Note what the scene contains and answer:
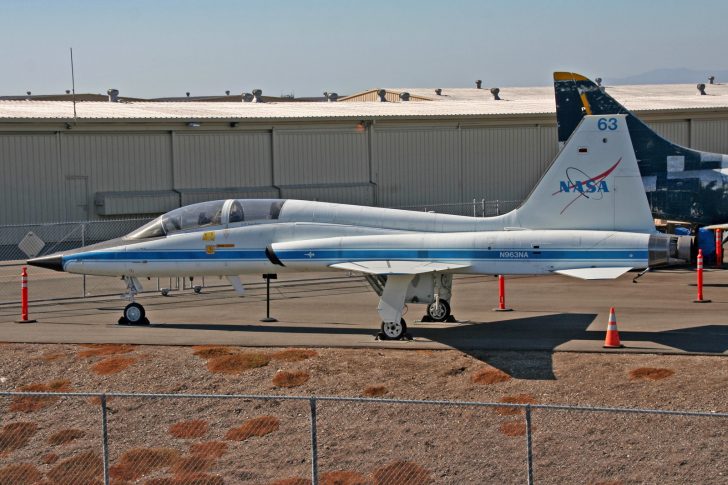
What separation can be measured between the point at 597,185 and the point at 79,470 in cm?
1076

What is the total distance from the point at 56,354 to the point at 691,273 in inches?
693

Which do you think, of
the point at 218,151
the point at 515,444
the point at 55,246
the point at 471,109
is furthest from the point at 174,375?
the point at 471,109

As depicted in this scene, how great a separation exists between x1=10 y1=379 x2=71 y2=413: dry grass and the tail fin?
9.32 meters

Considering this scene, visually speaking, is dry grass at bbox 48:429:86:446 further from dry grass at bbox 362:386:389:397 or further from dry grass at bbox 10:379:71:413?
dry grass at bbox 362:386:389:397

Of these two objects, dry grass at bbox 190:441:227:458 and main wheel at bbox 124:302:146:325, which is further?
main wheel at bbox 124:302:146:325

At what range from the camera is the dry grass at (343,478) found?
43.2 ft

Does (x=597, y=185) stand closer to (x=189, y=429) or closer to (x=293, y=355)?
(x=293, y=355)

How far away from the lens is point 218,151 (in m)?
38.3

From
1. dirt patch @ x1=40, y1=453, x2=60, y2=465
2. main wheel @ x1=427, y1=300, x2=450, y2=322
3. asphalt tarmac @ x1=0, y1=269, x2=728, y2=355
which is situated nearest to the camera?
dirt patch @ x1=40, y1=453, x2=60, y2=465

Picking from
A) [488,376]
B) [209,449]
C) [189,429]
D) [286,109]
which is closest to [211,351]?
[189,429]

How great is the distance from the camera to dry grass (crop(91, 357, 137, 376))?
17969 millimetres

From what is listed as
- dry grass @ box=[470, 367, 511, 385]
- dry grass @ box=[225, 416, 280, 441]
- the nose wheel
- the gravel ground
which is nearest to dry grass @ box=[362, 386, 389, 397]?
the gravel ground

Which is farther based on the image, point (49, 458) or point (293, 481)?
point (49, 458)

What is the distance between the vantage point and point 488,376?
16703mm
